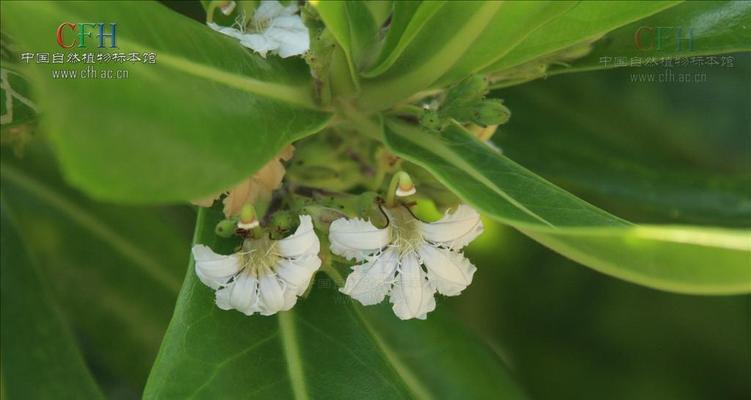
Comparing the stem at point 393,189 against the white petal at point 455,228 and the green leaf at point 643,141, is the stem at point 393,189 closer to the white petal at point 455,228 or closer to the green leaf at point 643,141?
the white petal at point 455,228

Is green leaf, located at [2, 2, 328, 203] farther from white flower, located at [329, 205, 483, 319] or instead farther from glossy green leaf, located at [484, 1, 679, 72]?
glossy green leaf, located at [484, 1, 679, 72]

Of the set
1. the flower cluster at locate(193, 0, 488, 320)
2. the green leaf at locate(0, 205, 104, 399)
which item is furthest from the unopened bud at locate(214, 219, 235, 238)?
the green leaf at locate(0, 205, 104, 399)

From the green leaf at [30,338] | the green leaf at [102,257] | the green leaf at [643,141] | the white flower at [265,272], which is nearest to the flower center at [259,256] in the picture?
the white flower at [265,272]

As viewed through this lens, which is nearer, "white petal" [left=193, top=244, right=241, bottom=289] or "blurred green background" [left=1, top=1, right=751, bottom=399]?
"white petal" [left=193, top=244, right=241, bottom=289]

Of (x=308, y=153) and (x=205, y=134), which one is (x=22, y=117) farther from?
(x=205, y=134)

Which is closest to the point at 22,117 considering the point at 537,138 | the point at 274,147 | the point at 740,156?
the point at 274,147

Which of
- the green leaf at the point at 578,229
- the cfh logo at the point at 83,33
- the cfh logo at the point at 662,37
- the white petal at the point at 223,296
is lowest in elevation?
the white petal at the point at 223,296

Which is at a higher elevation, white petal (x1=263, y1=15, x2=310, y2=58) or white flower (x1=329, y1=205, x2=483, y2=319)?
white petal (x1=263, y1=15, x2=310, y2=58)
